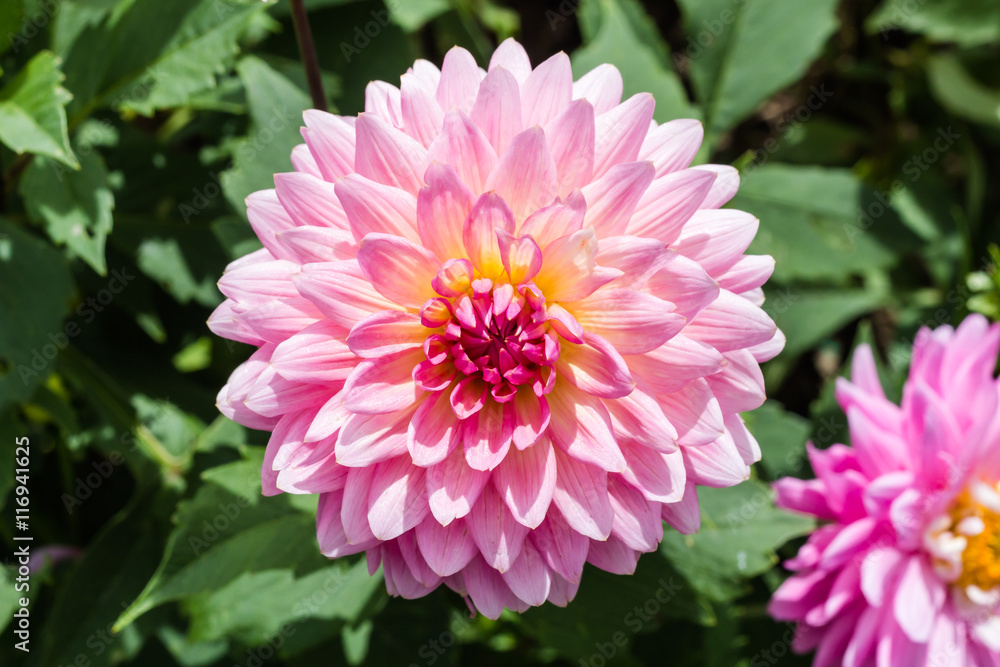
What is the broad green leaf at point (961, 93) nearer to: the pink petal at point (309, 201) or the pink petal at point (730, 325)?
the pink petal at point (730, 325)

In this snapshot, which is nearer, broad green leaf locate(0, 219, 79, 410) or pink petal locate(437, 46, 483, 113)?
pink petal locate(437, 46, 483, 113)

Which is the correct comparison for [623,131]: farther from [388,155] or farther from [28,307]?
[28,307]

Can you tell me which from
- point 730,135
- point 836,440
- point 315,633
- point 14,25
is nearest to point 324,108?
point 14,25

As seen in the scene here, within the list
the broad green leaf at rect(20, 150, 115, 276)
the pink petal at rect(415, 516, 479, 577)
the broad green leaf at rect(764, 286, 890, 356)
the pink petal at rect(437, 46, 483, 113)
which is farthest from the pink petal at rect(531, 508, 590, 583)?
the broad green leaf at rect(764, 286, 890, 356)

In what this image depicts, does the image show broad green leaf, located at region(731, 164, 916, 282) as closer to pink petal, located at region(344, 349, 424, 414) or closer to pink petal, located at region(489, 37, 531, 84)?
pink petal, located at region(489, 37, 531, 84)

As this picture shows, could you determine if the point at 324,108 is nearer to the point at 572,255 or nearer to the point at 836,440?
the point at 572,255

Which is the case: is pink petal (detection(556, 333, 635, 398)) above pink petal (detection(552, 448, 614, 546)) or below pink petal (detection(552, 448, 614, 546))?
above

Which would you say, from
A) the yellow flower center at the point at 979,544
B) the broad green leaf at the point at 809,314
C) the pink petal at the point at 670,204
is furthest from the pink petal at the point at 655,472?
the broad green leaf at the point at 809,314
